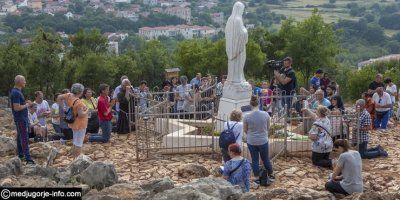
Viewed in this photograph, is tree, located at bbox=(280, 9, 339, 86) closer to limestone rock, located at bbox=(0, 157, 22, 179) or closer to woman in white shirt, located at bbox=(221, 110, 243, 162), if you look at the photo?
woman in white shirt, located at bbox=(221, 110, 243, 162)

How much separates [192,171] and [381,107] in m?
6.16

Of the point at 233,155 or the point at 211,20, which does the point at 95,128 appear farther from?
the point at 211,20

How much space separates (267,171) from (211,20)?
116 metres

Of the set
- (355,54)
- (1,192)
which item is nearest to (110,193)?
(1,192)

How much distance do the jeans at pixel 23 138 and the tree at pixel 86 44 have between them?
28631mm

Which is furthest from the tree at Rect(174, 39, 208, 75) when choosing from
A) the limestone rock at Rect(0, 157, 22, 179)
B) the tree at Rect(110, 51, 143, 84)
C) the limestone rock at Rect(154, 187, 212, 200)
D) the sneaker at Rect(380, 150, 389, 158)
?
the limestone rock at Rect(154, 187, 212, 200)

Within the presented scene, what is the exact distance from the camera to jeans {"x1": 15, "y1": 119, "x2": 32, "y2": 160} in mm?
8859

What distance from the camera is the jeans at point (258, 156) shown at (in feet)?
27.7

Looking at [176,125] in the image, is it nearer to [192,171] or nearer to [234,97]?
[234,97]

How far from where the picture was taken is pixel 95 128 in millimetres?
11781

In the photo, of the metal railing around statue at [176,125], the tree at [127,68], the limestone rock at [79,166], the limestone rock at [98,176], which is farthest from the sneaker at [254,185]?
the tree at [127,68]

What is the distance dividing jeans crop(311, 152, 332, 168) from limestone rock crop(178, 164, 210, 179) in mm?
2038

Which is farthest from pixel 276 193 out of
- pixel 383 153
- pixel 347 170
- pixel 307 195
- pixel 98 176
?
pixel 383 153

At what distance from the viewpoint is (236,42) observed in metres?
11.4
